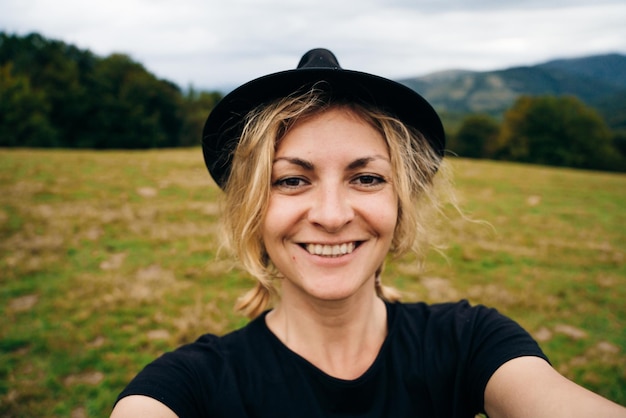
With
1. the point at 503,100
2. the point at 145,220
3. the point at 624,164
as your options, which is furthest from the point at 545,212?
the point at 503,100

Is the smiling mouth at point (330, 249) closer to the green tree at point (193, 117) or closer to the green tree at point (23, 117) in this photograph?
the green tree at point (23, 117)

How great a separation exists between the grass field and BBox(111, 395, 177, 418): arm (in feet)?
5.04

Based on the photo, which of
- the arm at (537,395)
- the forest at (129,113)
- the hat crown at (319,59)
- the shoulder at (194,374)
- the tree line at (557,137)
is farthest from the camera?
the tree line at (557,137)

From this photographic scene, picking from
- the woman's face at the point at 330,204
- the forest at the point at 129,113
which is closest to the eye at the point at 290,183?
the woman's face at the point at 330,204

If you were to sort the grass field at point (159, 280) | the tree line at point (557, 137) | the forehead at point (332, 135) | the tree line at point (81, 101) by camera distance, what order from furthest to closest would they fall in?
the tree line at point (557, 137), the tree line at point (81, 101), the grass field at point (159, 280), the forehead at point (332, 135)

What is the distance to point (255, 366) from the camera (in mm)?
1888

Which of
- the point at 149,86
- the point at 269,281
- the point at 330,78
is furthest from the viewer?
the point at 149,86

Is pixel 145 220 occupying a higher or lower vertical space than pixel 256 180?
lower

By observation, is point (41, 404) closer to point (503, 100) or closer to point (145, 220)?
point (145, 220)

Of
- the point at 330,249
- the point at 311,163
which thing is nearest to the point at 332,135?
the point at 311,163

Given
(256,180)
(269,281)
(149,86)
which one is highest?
(149,86)

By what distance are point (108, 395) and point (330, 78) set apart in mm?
3727

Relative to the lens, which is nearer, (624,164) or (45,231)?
(45,231)

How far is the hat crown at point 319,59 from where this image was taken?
1.97 m
